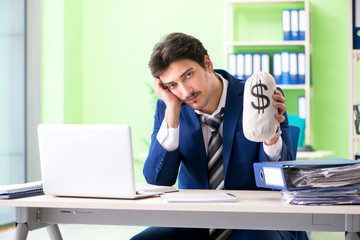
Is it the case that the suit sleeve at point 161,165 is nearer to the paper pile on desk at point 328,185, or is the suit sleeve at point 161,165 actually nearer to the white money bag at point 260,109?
the white money bag at point 260,109

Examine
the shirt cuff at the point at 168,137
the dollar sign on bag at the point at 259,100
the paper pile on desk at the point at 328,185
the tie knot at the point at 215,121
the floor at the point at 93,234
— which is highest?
the dollar sign on bag at the point at 259,100

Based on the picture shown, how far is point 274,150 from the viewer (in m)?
1.72

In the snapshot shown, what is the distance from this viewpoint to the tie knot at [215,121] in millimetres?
1970

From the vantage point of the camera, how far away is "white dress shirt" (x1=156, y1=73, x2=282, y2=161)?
1.73m

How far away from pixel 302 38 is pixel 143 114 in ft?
5.61

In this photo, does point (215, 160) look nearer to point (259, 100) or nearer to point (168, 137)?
point (168, 137)

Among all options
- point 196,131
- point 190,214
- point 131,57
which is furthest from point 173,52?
point 131,57

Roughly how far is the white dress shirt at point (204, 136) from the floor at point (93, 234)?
218 cm

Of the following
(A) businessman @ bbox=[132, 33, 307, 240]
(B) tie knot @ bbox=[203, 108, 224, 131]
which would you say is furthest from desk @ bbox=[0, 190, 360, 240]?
(B) tie knot @ bbox=[203, 108, 224, 131]

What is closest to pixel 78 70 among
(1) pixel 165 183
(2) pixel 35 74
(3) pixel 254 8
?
(2) pixel 35 74

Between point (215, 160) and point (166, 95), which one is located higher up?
point (166, 95)

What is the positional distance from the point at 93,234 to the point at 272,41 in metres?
2.36

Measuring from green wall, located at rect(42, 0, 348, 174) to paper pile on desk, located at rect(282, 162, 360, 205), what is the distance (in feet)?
12.4

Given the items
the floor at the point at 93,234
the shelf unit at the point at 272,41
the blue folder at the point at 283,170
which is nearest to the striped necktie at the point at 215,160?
the blue folder at the point at 283,170
